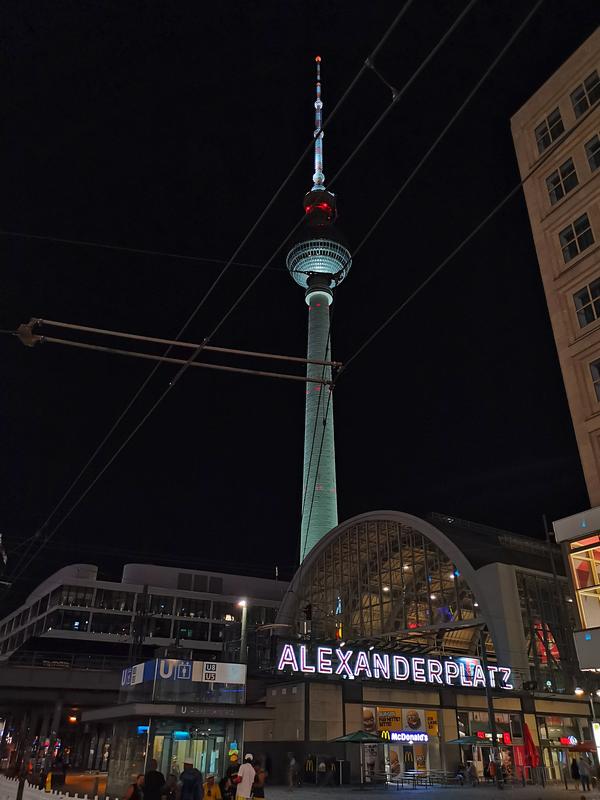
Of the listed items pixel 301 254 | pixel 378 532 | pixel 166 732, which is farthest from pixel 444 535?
pixel 301 254

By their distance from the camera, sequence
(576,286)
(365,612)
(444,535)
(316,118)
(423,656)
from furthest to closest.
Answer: (316,118) → (365,612) → (444,535) → (423,656) → (576,286)

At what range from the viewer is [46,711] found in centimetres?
6334

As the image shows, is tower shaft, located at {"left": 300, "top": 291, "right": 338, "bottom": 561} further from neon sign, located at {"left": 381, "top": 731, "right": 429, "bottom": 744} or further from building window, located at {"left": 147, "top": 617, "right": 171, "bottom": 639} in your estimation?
neon sign, located at {"left": 381, "top": 731, "right": 429, "bottom": 744}

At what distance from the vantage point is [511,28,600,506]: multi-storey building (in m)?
22.0

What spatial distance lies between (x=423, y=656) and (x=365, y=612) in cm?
1896

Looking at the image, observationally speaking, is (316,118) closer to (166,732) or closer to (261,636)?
(261,636)

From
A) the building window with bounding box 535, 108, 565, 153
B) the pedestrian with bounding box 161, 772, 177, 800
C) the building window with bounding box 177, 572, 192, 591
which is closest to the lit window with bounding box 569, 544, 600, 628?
the pedestrian with bounding box 161, 772, 177, 800

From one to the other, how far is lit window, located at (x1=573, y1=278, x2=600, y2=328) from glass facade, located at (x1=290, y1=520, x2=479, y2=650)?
30190 millimetres

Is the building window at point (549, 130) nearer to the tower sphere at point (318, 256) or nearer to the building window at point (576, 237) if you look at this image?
the building window at point (576, 237)

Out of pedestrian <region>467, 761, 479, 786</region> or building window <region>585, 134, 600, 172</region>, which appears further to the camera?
pedestrian <region>467, 761, 479, 786</region>

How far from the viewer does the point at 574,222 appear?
23922 mm

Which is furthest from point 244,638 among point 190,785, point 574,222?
point 574,222

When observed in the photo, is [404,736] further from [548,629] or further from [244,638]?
[548,629]

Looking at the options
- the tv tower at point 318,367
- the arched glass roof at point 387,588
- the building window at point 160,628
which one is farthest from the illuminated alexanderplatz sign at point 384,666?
the building window at point 160,628
